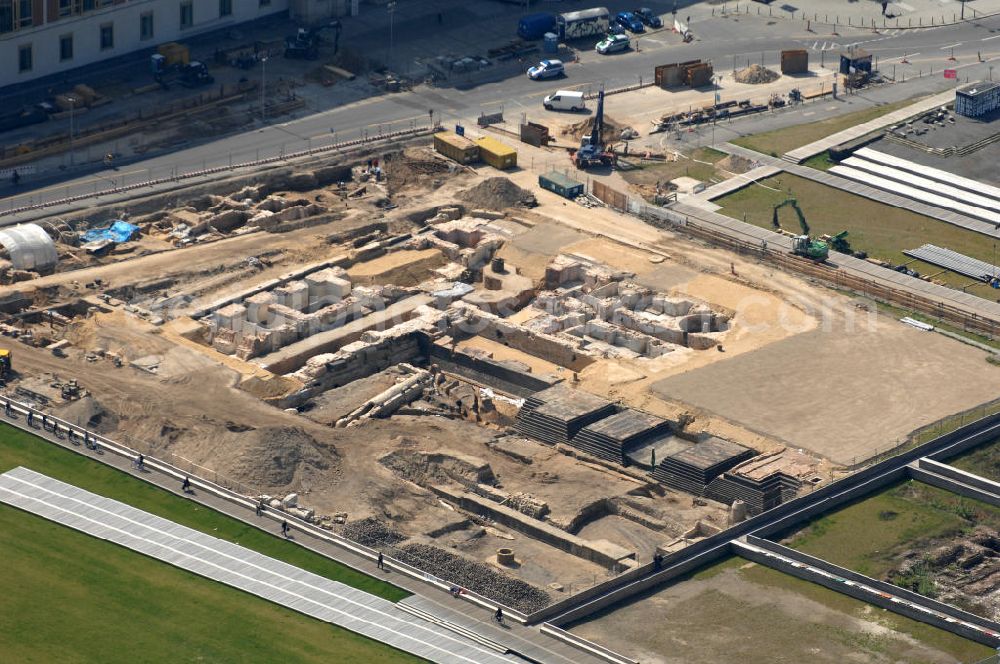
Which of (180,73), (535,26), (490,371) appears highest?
(535,26)

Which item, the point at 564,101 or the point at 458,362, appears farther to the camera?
the point at 564,101

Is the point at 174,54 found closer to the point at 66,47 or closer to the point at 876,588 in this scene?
the point at 66,47

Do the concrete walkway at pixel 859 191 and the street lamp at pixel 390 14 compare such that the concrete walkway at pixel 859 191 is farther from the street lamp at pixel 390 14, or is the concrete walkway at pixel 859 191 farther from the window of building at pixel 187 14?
the window of building at pixel 187 14

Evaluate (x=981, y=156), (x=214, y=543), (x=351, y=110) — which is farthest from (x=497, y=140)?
(x=214, y=543)

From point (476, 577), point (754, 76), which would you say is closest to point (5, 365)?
point (476, 577)

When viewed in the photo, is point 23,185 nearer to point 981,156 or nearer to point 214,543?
point 214,543

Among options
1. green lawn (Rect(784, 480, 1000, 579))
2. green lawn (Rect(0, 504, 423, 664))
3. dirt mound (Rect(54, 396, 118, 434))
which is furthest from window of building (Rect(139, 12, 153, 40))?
green lawn (Rect(784, 480, 1000, 579))

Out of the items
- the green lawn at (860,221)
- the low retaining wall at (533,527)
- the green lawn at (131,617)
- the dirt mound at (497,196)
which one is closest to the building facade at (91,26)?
the dirt mound at (497,196)
